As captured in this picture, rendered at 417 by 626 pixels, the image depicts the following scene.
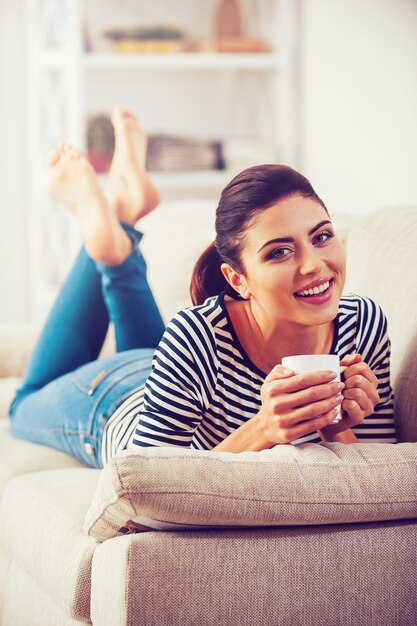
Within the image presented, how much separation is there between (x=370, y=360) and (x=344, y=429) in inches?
7.2

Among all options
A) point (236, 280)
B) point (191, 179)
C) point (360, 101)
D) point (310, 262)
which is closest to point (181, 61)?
point (191, 179)

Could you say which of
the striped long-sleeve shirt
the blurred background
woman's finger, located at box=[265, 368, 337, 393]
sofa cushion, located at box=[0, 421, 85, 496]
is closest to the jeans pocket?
sofa cushion, located at box=[0, 421, 85, 496]

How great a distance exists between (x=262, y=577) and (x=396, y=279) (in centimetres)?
65

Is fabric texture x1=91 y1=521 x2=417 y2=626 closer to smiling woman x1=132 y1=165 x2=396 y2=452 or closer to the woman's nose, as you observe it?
smiling woman x1=132 y1=165 x2=396 y2=452

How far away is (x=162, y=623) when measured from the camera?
1.18 metres

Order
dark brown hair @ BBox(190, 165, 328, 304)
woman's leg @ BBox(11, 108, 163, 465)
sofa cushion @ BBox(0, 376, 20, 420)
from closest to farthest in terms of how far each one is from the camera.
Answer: dark brown hair @ BBox(190, 165, 328, 304), woman's leg @ BBox(11, 108, 163, 465), sofa cushion @ BBox(0, 376, 20, 420)

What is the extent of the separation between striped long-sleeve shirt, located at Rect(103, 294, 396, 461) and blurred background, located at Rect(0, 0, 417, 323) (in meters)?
1.72

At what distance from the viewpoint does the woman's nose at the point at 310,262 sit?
137cm

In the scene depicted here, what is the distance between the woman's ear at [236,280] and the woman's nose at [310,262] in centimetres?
11

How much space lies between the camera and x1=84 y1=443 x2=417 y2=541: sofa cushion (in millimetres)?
1196

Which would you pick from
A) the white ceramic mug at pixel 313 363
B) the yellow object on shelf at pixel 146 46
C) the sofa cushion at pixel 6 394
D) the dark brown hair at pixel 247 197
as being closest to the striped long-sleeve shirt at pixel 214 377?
the dark brown hair at pixel 247 197

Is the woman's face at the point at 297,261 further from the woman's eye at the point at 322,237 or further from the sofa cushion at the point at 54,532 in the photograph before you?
the sofa cushion at the point at 54,532

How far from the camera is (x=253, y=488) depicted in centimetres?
123

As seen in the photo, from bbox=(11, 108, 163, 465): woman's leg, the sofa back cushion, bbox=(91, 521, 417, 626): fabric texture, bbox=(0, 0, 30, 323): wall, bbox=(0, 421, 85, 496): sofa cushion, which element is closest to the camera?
bbox=(91, 521, 417, 626): fabric texture
